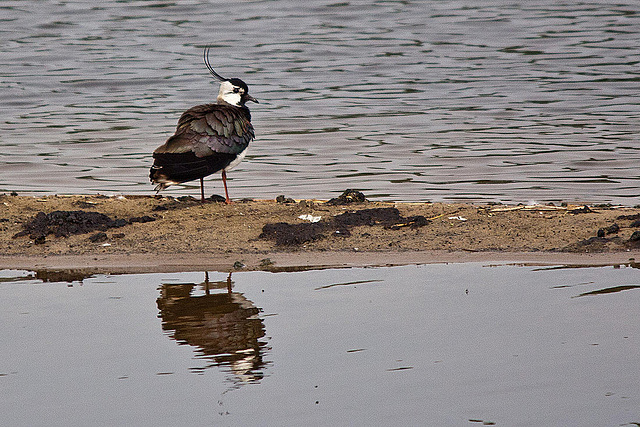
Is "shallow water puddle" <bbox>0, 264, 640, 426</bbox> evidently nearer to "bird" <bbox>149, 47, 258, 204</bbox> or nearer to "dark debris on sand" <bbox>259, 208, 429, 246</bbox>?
"dark debris on sand" <bbox>259, 208, 429, 246</bbox>

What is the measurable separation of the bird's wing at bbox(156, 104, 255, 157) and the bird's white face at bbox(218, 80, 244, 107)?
0.66m

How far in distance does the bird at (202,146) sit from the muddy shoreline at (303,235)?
0.31 meters

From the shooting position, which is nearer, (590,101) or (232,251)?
(232,251)

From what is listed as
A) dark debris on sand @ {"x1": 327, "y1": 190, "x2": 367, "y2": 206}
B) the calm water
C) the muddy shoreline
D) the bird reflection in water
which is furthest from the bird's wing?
the bird reflection in water

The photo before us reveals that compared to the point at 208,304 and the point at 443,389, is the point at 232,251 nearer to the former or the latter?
the point at 208,304

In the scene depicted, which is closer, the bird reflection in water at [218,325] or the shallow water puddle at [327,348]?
the shallow water puddle at [327,348]

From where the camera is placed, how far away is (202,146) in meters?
8.30

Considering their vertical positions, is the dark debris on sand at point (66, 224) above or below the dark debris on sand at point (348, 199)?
above

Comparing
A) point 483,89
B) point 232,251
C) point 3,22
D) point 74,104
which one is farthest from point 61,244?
point 3,22

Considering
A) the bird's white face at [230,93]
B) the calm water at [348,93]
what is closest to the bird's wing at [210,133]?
the bird's white face at [230,93]

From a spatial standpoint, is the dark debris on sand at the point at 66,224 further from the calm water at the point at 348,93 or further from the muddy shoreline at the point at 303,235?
the calm water at the point at 348,93

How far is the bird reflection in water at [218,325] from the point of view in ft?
15.3

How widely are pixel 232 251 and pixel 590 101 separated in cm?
1068

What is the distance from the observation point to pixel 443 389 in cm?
Result: 427
